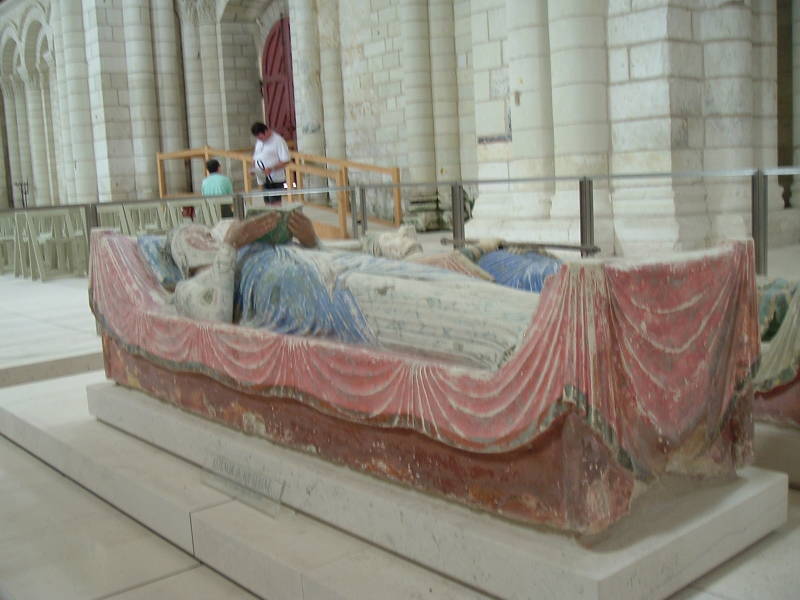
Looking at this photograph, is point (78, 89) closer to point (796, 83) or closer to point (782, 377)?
point (796, 83)

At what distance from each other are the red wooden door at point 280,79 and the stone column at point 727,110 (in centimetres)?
959

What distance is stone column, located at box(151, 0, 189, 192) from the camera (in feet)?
52.4

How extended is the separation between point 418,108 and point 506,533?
34.4ft

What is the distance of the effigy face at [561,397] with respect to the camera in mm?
2230

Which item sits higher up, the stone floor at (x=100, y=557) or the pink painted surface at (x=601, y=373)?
the pink painted surface at (x=601, y=373)

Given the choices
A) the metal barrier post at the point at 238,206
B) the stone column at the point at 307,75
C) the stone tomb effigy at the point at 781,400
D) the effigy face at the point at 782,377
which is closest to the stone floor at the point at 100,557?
the stone tomb effigy at the point at 781,400

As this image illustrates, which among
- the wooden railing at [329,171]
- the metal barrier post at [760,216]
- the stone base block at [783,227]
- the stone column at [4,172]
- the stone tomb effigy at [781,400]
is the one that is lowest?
the stone tomb effigy at [781,400]

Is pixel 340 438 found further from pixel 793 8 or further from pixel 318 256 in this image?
pixel 793 8

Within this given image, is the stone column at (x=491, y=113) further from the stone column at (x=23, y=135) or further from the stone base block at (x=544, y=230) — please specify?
the stone column at (x=23, y=135)

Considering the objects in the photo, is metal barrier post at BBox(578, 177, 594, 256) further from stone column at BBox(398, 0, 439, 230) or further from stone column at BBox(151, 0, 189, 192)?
Answer: stone column at BBox(151, 0, 189, 192)

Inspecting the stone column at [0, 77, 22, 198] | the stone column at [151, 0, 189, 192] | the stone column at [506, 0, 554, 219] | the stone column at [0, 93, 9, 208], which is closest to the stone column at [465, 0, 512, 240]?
the stone column at [506, 0, 554, 219]

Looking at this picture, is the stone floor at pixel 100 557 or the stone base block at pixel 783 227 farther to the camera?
the stone base block at pixel 783 227

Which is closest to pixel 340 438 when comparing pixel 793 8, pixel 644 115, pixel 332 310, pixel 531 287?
pixel 332 310

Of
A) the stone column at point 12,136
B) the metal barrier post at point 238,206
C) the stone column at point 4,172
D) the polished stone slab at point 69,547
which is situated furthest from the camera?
the stone column at point 4,172
